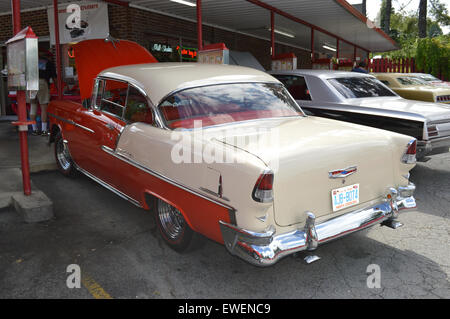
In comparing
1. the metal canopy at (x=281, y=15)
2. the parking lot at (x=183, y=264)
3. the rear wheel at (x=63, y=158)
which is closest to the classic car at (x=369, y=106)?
the parking lot at (x=183, y=264)

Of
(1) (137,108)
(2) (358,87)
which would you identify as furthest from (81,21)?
(1) (137,108)

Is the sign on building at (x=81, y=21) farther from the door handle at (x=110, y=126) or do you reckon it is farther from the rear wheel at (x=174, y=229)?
the rear wheel at (x=174, y=229)

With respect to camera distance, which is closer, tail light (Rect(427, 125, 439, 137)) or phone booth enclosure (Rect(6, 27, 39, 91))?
phone booth enclosure (Rect(6, 27, 39, 91))

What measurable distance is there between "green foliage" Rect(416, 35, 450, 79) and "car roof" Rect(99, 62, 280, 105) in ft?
59.3

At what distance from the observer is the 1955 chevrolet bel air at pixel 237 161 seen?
9.94ft

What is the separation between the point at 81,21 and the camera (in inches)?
447

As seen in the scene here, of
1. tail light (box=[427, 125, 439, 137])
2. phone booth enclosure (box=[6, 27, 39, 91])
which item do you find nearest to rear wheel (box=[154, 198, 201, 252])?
phone booth enclosure (box=[6, 27, 39, 91])

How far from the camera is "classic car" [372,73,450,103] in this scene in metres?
9.31

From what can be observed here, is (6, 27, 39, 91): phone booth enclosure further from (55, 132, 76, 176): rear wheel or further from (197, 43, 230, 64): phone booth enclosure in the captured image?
(197, 43, 230, 64): phone booth enclosure

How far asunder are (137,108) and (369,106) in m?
3.68

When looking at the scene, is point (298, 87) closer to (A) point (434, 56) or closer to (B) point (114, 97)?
(B) point (114, 97)

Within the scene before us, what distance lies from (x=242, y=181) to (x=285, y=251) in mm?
587

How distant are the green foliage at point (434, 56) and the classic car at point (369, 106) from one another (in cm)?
1446

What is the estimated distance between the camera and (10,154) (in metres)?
7.44
